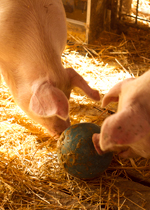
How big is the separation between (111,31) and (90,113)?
2404 millimetres

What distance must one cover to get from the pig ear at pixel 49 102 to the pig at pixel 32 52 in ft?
0.16

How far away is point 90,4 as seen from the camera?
431 centimetres

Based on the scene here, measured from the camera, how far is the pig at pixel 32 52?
212cm

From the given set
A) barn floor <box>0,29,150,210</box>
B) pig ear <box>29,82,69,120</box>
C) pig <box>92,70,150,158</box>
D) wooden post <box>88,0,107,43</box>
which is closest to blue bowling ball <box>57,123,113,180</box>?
barn floor <box>0,29,150,210</box>

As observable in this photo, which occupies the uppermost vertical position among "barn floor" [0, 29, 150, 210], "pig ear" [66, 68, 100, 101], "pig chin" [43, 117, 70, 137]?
"pig ear" [66, 68, 100, 101]

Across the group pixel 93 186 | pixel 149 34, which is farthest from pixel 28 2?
pixel 149 34

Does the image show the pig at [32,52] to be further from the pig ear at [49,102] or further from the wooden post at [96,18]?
the wooden post at [96,18]

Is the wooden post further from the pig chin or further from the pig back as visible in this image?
the pig chin

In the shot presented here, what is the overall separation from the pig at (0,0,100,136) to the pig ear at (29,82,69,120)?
48mm

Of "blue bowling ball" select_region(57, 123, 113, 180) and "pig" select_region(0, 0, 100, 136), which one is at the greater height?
"pig" select_region(0, 0, 100, 136)

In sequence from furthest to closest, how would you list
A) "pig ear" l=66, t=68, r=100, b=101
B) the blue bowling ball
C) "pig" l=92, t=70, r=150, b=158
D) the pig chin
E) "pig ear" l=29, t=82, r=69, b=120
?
the pig chin
"pig ear" l=66, t=68, r=100, b=101
the blue bowling ball
"pig ear" l=29, t=82, r=69, b=120
"pig" l=92, t=70, r=150, b=158

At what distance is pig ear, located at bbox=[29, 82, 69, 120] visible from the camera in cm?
181

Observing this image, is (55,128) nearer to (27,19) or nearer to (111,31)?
(27,19)

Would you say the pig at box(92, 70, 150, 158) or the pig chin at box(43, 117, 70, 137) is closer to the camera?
the pig at box(92, 70, 150, 158)
